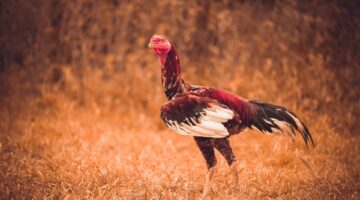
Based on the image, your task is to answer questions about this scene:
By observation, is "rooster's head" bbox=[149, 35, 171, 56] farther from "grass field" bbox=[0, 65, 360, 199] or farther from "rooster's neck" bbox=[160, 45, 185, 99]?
"grass field" bbox=[0, 65, 360, 199]

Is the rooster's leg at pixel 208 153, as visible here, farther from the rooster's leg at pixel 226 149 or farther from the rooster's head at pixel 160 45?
the rooster's head at pixel 160 45

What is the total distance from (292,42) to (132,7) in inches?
104

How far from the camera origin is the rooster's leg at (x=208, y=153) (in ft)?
11.4

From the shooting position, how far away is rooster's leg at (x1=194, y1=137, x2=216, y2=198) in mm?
3471

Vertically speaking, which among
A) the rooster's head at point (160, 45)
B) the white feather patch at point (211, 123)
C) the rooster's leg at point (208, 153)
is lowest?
the rooster's leg at point (208, 153)

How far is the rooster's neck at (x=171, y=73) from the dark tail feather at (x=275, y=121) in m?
0.64

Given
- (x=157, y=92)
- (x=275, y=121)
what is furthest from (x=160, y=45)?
(x=157, y=92)

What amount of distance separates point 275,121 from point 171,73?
0.89 meters

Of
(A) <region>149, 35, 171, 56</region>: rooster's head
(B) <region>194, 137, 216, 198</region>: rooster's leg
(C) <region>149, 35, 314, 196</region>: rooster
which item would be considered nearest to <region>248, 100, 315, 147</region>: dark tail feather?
(C) <region>149, 35, 314, 196</region>: rooster

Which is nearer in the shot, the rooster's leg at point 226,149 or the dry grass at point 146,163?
the rooster's leg at point 226,149

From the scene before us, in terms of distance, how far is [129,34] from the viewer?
759 centimetres

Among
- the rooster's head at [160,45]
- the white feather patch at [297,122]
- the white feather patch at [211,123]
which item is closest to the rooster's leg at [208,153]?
the white feather patch at [211,123]

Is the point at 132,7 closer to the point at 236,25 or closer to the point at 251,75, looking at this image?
the point at 236,25

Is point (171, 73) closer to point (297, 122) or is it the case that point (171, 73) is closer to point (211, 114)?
point (211, 114)
